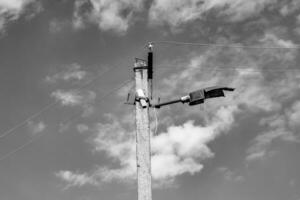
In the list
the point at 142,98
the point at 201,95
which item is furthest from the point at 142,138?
the point at 201,95

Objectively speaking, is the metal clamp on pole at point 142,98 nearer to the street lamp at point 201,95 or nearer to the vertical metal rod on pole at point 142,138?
the vertical metal rod on pole at point 142,138

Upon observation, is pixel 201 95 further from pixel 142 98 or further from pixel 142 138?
pixel 142 138

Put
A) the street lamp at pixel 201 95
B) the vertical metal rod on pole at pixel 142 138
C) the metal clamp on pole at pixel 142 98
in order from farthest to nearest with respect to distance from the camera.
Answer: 1. the street lamp at pixel 201 95
2. the metal clamp on pole at pixel 142 98
3. the vertical metal rod on pole at pixel 142 138

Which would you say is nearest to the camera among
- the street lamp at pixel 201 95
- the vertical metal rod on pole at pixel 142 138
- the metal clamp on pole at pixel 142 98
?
the vertical metal rod on pole at pixel 142 138

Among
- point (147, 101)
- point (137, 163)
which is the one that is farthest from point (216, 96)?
point (137, 163)

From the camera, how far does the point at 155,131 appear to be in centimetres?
938

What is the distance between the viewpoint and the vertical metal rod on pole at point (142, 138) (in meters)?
7.88

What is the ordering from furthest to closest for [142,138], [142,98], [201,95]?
1. [201,95]
2. [142,98]
3. [142,138]

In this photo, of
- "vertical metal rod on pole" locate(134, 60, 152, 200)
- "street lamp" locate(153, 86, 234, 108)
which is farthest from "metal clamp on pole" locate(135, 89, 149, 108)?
"street lamp" locate(153, 86, 234, 108)

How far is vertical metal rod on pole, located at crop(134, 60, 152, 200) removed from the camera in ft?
25.8

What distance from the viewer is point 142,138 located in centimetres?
827

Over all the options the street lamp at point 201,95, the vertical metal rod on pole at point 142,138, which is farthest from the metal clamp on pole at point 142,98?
the street lamp at point 201,95

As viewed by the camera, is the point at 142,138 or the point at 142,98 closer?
the point at 142,138

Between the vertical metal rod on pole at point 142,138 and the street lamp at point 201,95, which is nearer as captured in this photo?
the vertical metal rod on pole at point 142,138
